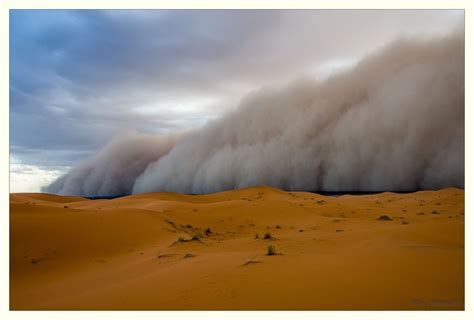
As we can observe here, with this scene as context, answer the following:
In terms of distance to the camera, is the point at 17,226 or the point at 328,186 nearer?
the point at 17,226

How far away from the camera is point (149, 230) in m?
9.50

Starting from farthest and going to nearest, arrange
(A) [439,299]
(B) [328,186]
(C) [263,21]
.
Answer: (B) [328,186], (C) [263,21], (A) [439,299]
